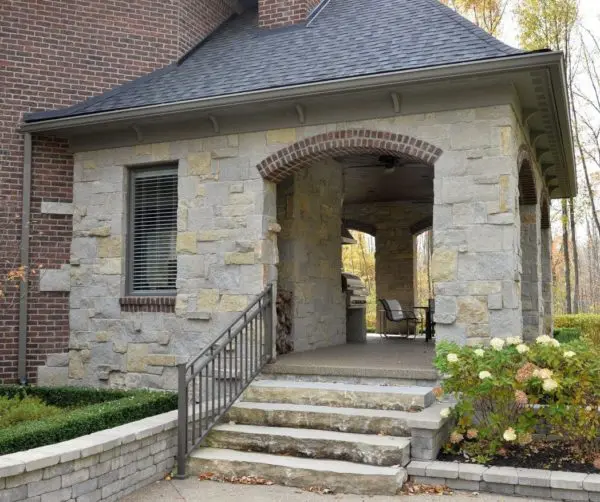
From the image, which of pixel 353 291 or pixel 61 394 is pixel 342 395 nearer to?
pixel 61 394

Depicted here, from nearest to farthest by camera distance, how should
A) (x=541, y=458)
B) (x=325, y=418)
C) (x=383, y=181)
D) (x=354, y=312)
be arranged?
(x=541, y=458) < (x=325, y=418) < (x=354, y=312) < (x=383, y=181)

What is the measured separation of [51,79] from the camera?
885 cm

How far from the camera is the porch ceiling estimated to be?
11039mm

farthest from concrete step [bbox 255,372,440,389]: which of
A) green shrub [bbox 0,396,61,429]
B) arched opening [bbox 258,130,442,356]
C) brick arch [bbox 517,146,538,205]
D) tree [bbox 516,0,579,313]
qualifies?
tree [bbox 516,0,579,313]

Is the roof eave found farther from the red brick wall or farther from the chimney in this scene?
the chimney

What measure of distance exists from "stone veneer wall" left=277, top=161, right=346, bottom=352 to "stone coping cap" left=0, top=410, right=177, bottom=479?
2.99 meters

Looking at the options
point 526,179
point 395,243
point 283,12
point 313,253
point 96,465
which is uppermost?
point 283,12

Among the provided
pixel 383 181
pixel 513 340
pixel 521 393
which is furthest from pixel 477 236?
pixel 383 181

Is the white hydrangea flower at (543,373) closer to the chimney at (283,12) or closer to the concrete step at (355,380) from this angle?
the concrete step at (355,380)

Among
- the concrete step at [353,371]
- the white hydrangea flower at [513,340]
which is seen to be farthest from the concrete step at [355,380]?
the white hydrangea flower at [513,340]

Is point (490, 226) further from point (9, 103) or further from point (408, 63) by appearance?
point (9, 103)

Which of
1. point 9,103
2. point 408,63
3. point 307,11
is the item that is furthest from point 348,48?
point 9,103

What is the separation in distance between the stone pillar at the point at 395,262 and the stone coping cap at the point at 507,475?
9.33 meters

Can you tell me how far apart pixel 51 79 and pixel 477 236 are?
574cm
